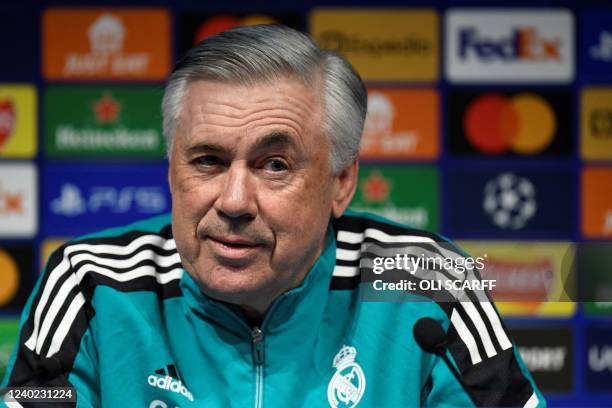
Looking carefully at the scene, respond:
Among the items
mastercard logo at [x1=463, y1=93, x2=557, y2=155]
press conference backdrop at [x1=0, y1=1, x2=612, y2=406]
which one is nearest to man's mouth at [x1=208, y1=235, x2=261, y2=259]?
press conference backdrop at [x1=0, y1=1, x2=612, y2=406]

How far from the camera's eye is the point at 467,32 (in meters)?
2.70

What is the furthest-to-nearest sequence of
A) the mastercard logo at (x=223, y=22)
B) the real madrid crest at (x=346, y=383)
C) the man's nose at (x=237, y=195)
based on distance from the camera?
the mastercard logo at (x=223, y=22), the real madrid crest at (x=346, y=383), the man's nose at (x=237, y=195)

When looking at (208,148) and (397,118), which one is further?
(397,118)

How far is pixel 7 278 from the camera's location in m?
2.72

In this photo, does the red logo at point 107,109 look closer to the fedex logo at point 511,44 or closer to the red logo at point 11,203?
the red logo at point 11,203

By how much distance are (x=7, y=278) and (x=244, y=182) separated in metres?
1.97

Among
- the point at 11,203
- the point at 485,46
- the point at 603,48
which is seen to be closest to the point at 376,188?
the point at 485,46

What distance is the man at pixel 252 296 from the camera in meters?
1.05

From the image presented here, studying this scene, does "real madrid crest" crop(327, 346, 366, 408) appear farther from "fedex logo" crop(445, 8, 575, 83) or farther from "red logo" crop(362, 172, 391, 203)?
"fedex logo" crop(445, 8, 575, 83)

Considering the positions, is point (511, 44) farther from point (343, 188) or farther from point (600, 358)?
point (343, 188)

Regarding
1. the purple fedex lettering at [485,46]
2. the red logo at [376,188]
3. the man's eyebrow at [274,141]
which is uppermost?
→ the purple fedex lettering at [485,46]

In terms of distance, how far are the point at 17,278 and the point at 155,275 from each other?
1.70 meters

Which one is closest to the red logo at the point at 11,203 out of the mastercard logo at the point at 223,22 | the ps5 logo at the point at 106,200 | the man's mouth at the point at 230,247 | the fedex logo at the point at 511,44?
the ps5 logo at the point at 106,200

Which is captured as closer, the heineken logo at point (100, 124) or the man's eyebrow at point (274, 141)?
the man's eyebrow at point (274, 141)
